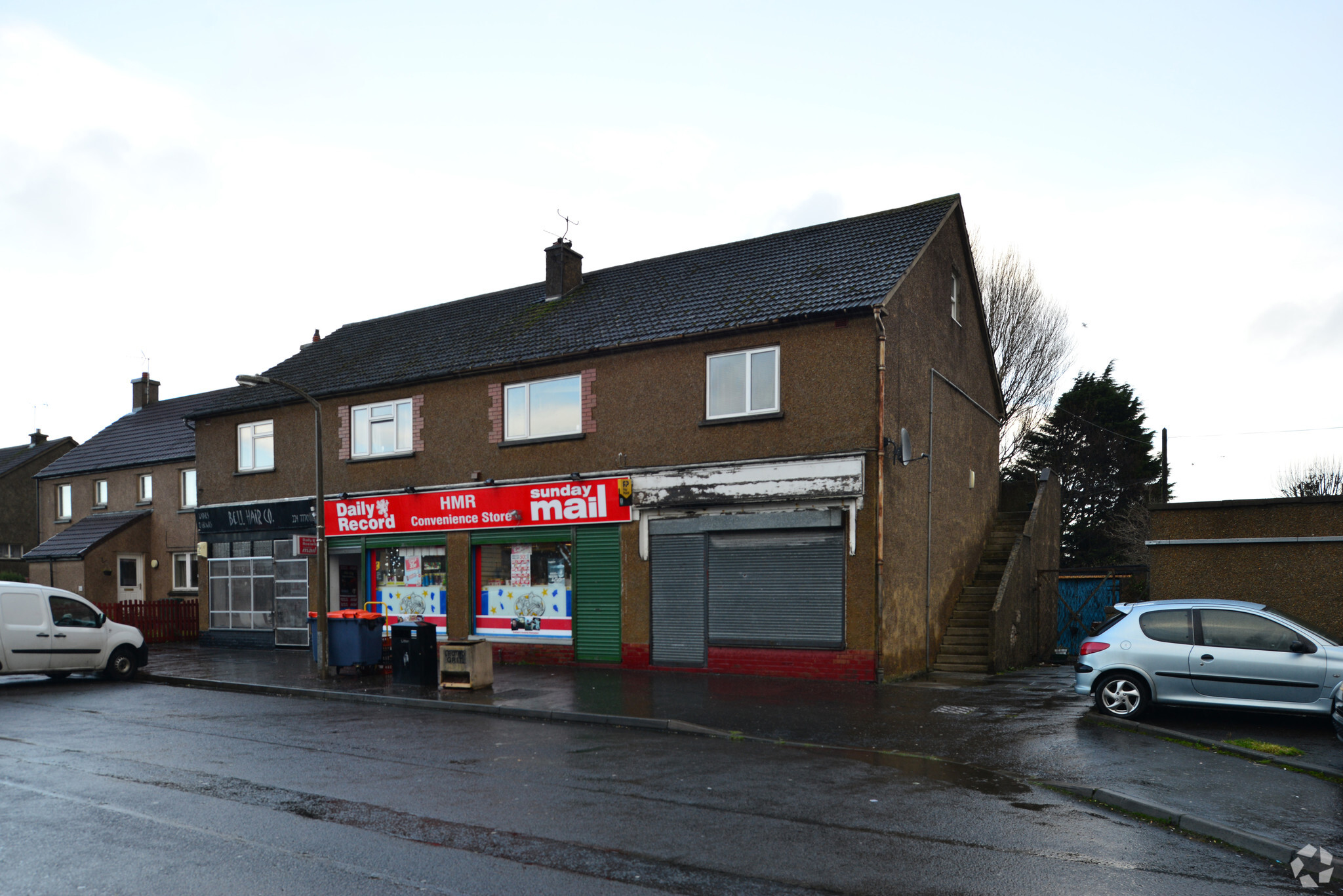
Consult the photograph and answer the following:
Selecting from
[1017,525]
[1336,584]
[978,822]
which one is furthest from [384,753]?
[1017,525]

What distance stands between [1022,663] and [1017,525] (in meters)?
5.92

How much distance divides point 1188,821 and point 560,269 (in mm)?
18302

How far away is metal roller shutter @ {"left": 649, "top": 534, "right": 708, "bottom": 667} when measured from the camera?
58.1ft

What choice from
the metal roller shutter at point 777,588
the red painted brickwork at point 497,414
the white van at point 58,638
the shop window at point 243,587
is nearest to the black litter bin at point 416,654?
the metal roller shutter at point 777,588

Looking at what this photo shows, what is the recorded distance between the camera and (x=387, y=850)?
6.44 metres

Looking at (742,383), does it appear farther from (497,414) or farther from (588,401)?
(497,414)

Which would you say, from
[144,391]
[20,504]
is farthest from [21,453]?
[144,391]

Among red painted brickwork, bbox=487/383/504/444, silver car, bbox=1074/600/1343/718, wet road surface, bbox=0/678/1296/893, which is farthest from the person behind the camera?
red painted brickwork, bbox=487/383/504/444

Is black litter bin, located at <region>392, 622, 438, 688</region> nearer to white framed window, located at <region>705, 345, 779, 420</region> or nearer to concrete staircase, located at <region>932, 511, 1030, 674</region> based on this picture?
white framed window, located at <region>705, 345, 779, 420</region>

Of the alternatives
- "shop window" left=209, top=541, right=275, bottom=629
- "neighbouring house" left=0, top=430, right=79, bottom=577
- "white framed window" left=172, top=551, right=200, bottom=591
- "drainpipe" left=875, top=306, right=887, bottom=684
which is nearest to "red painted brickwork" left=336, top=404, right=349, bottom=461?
"shop window" left=209, top=541, right=275, bottom=629

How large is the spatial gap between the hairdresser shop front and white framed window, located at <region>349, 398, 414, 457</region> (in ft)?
3.77

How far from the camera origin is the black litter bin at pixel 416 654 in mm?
16344

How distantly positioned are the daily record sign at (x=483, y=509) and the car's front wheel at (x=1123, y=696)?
9061mm

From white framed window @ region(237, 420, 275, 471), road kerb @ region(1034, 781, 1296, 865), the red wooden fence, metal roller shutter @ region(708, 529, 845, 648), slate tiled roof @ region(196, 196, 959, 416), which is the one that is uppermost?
slate tiled roof @ region(196, 196, 959, 416)
